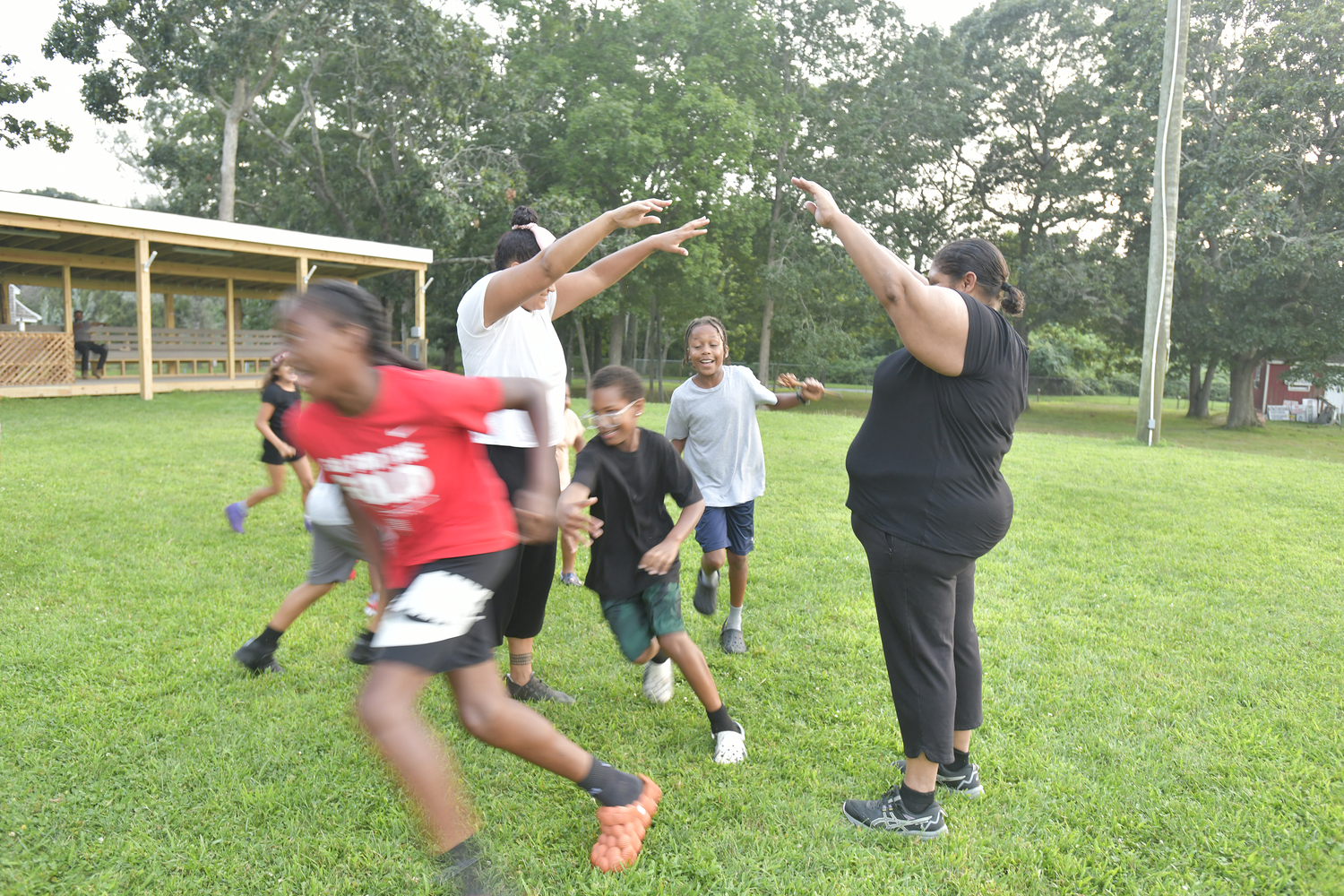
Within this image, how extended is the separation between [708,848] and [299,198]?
113ft

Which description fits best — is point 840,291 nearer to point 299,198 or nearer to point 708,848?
point 299,198

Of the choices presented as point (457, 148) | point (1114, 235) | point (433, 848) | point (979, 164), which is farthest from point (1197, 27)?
point (433, 848)

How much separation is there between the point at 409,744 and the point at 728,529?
105 inches

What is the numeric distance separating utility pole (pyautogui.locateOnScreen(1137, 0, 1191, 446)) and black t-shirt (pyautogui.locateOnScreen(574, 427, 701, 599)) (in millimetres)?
16018

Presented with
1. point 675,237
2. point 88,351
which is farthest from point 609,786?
point 88,351

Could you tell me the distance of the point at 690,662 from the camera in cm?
329

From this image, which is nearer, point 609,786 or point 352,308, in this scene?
point 352,308

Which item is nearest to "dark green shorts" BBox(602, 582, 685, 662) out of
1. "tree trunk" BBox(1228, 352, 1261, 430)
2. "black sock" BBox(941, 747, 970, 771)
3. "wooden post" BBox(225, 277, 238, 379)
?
"black sock" BBox(941, 747, 970, 771)

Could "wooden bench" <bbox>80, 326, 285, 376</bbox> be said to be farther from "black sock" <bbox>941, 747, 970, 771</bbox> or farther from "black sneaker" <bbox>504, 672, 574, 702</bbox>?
"black sock" <bbox>941, 747, 970, 771</bbox>

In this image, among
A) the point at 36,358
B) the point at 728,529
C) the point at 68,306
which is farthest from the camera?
the point at 68,306

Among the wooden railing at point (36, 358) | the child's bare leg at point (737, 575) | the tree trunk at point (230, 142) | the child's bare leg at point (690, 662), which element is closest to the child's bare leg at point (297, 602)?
the child's bare leg at point (690, 662)

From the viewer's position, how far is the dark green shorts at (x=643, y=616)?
129 inches

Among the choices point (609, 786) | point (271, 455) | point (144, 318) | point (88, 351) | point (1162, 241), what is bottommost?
point (609, 786)

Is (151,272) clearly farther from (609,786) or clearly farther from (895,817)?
(895,817)
